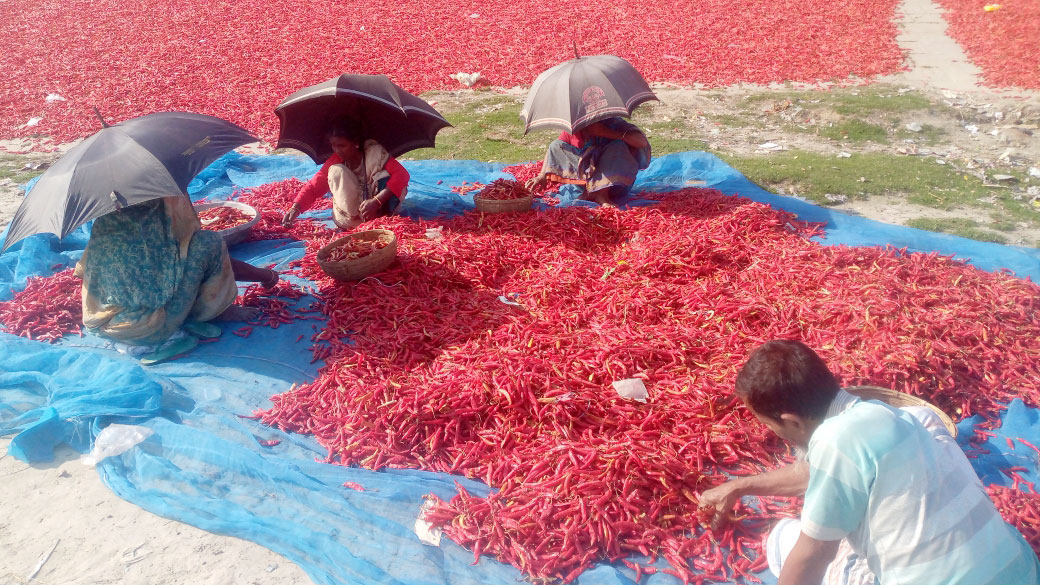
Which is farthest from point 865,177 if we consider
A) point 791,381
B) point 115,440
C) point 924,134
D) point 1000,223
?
point 115,440

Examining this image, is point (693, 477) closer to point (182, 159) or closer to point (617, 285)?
point (617, 285)

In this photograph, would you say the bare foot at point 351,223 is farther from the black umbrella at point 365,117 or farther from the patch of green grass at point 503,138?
the patch of green grass at point 503,138

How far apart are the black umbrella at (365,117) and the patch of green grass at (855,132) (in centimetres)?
518

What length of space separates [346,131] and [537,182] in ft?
6.61

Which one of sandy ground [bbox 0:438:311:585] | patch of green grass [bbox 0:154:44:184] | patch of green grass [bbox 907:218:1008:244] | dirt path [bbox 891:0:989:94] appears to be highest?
dirt path [bbox 891:0:989:94]

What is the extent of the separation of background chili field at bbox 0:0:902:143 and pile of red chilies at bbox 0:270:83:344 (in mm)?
5288

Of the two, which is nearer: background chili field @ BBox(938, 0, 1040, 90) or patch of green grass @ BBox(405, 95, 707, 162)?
patch of green grass @ BBox(405, 95, 707, 162)

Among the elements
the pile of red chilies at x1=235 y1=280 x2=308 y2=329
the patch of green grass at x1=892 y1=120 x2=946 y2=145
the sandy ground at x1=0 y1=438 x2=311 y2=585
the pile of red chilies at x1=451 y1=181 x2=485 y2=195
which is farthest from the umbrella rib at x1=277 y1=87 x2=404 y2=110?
the patch of green grass at x1=892 y1=120 x2=946 y2=145

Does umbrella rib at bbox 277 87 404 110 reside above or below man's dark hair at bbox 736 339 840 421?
above

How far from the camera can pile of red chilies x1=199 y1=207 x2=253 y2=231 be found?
6.31 m

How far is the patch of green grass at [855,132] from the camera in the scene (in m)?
8.27

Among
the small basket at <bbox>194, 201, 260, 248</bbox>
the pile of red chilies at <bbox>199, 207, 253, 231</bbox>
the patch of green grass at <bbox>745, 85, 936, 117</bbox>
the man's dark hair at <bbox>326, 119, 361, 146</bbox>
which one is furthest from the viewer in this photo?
the patch of green grass at <bbox>745, 85, 936, 117</bbox>

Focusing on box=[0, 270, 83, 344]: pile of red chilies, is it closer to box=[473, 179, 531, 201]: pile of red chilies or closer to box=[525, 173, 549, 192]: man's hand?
box=[473, 179, 531, 201]: pile of red chilies

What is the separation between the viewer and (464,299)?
5.08 metres
